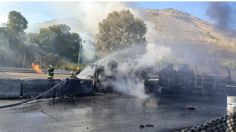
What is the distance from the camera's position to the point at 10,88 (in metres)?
19.8

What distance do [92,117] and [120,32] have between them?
195 feet

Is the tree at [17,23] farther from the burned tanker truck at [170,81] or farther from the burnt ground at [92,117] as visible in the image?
the burnt ground at [92,117]

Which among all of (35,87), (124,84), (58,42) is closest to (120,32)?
(58,42)

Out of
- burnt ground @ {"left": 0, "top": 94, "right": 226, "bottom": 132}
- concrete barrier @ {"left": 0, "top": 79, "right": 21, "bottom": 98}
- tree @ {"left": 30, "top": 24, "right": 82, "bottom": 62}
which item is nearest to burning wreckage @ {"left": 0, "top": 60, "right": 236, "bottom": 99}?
concrete barrier @ {"left": 0, "top": 79, "right": 21, "bottom": 98}

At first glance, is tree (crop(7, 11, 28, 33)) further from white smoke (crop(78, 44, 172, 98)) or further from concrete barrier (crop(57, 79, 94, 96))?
concrete barrier (crop(57, 79, 94, 96))

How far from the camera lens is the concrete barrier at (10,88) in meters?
19.4

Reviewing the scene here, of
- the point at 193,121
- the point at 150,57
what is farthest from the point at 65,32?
the point at 193,121

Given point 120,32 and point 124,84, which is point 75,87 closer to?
point 124,84

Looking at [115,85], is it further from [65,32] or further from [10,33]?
[65,32]

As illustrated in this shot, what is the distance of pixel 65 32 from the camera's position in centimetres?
8700

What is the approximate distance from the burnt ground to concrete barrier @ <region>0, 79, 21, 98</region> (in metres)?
1.19

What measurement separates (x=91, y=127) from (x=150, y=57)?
20.1m

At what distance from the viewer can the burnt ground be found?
42.1 feet

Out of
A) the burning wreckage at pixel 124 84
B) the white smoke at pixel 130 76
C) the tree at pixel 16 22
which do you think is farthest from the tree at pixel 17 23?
the burning wreckage at pixel 124 84
